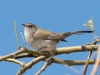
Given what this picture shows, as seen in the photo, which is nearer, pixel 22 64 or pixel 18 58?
pixel 22 64

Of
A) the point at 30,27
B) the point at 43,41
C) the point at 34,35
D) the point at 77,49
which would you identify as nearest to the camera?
the point at 77,49

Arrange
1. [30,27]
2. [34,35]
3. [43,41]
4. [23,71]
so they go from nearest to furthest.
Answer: [23,71] → [43,41] → [34,35] → [30,27]

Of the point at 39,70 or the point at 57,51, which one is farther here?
the point at 57,51

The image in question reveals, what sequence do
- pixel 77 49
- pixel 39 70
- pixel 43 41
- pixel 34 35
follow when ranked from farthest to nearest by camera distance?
pixel 34 35
pixel 43 41
pixel 77 49
pixel 39 70

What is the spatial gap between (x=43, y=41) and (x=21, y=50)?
2524 millimetres

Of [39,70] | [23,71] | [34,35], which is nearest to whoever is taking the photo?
[39,70]

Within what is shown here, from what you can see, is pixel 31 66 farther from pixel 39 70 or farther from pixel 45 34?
pixel 45 34

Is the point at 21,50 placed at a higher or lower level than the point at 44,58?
higher

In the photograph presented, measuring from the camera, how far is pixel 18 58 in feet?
5.74

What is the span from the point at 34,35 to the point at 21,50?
2.97m

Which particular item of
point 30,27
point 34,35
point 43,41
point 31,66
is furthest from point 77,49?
point 30,27

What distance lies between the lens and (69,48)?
177cm

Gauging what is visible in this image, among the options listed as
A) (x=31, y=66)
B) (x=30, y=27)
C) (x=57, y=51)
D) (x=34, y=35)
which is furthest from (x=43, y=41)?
(x=31, y=66)

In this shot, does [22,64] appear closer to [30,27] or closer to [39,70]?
[39,70]
